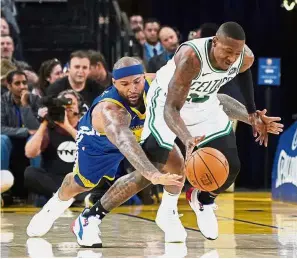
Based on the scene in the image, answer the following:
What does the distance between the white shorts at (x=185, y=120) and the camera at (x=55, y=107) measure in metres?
3.48

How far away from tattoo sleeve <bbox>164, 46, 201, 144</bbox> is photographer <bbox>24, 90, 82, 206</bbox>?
426 centimetres

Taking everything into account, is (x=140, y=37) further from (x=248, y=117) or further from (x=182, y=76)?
(x=182, y=76)

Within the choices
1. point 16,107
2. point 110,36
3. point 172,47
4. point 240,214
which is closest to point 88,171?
point 240,214

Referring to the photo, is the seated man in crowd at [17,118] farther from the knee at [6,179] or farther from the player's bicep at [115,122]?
the player's bicep at [115,122]

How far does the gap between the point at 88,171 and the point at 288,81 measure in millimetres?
9025

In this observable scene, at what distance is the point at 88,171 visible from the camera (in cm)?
777

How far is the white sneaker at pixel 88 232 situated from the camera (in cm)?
718

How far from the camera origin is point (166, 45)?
1338 cm

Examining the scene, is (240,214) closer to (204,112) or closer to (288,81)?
(204,112)

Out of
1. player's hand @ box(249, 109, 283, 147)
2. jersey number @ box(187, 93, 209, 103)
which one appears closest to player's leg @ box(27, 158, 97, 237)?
jersey number @ box(187, 93, 209, 103)

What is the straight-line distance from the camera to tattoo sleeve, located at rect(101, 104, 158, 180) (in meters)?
6.68

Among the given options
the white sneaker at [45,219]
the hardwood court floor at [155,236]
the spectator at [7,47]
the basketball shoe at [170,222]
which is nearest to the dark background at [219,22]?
the spectator at [7,47]

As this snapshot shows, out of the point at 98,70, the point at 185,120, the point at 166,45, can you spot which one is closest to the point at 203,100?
the point at 185,120

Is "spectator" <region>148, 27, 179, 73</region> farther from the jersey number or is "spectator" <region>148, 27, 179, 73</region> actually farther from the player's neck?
the player's neck
